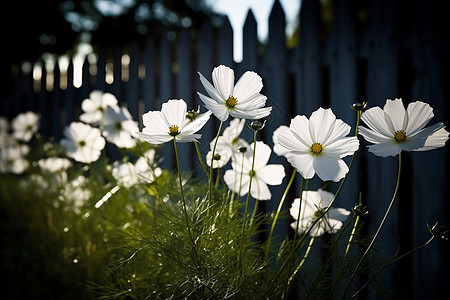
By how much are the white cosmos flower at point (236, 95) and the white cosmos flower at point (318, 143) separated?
71 millimetres

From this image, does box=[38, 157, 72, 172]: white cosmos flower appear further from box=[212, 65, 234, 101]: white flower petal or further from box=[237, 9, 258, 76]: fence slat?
box=[212, 65, 234, 101]: white flower petal

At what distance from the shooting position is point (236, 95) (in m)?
0.79

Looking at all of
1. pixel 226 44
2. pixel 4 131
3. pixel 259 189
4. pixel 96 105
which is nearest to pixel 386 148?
pixel 259 189

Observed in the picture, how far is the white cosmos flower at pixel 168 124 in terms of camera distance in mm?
734

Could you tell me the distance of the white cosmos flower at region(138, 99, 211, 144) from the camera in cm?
73

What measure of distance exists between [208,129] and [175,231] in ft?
3.79

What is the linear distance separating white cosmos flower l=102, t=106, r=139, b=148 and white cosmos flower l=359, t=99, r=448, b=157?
3.04 feet

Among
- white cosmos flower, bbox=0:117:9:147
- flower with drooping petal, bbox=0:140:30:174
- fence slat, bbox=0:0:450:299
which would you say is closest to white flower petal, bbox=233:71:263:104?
fence slat, bbox=0:0:450:299

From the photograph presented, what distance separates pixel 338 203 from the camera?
169cm

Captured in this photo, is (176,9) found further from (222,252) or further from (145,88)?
(222,252)

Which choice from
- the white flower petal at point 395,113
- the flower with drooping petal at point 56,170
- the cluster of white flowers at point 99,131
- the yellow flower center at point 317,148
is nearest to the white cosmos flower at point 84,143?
the cluster of white flowers at point 99,131

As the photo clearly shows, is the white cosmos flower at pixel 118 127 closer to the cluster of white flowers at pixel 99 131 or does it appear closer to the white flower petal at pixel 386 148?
the cluster of white flowers at pixel 99 131

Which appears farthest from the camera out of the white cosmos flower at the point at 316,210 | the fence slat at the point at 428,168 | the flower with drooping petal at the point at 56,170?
the flower with drooping petal at the point at 56,170

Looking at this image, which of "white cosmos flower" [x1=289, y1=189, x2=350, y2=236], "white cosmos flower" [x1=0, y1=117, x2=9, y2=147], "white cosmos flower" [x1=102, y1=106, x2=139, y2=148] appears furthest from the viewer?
"white cosmos flower" [x1=0, y1=117, x2=9, y2=147]
